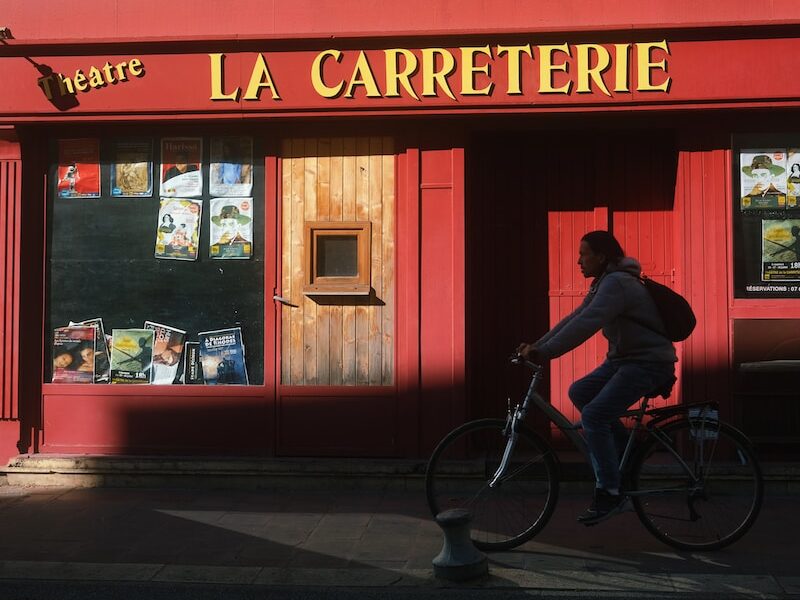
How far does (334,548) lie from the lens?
17.7 ft

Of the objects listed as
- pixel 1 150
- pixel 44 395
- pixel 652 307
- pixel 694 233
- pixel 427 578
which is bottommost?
pixel 427 578

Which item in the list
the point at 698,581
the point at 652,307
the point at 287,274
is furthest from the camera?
the point at 287,274

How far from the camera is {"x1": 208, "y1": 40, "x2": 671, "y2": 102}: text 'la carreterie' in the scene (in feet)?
22.2

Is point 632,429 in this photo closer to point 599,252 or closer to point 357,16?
point 599,252

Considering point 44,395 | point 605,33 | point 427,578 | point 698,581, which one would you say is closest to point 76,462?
point 44,395

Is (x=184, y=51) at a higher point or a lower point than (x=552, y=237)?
higher

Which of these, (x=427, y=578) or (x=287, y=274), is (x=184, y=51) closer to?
(x=287, y=274)

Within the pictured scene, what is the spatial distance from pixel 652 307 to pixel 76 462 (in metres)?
4.61

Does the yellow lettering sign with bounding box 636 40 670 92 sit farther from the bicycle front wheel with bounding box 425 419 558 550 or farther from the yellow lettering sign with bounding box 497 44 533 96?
the bicycle front wheel with bounding box 425 419 558 550

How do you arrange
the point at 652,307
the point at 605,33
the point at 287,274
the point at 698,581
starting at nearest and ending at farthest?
1. the point at 698,581
2. the point at 652,307
3. the point at 605,33
4. the point at 287,274

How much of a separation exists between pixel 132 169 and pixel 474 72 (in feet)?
9.40

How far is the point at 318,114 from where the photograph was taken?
275 inches

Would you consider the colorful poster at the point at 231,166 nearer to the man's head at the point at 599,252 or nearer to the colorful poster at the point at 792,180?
the man's head at the point at 599,252

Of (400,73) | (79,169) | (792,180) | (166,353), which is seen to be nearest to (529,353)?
(400,73)
